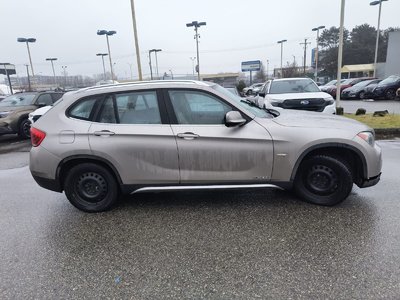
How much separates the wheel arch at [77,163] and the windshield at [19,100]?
28.7 ft

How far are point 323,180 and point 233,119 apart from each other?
4.75ft

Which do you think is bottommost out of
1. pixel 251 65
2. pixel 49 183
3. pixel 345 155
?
pixel 49 183

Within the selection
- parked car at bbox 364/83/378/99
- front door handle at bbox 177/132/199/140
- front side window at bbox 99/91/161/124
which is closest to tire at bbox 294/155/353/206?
front door handle at bbox 177/132/199/140

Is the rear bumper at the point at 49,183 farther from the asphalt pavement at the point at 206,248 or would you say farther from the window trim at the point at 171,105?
the window trim at the point at 171,105

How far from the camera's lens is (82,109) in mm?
4266

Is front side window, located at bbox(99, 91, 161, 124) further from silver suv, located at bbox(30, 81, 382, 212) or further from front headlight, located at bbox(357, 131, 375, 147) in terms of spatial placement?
front headlight, located at bbox(357, 131, 375, 147)

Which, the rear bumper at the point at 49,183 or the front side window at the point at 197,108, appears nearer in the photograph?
the front side window at the point at 197,108

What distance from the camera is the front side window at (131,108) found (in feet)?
13.6

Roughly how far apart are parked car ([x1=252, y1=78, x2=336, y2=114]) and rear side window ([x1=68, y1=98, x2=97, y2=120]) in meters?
5.43

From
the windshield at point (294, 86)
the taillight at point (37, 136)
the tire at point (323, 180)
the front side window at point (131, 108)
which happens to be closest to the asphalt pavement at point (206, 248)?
the tire at point (323, 180)

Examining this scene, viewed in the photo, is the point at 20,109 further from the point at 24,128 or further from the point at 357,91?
the point at 357,91

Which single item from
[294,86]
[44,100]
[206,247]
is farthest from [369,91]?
[206,247]

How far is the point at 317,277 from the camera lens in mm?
2799

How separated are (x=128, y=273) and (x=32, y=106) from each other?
411 inches
